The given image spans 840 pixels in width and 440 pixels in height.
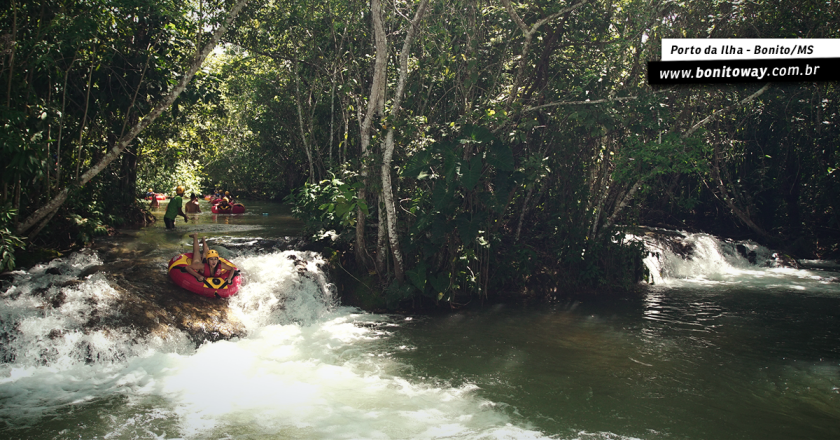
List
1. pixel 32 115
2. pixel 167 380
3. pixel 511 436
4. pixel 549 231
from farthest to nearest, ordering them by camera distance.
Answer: pixel 549 231, pixel 32 115, pixel 167 380, pixel 511 436

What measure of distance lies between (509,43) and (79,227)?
9.07 m

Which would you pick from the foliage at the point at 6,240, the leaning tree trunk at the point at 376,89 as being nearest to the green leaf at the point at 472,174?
the leaning tree trunk at the point at 376,89

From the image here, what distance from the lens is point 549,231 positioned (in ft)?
41.5

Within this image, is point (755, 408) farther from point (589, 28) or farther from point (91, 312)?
point (91, 312)

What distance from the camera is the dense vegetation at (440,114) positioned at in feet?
31.7

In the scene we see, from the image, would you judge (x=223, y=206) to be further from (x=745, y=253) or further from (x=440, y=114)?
(x=745, y=253)

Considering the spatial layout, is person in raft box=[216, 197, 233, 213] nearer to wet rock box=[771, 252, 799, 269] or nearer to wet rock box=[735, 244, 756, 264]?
wet rock box=[735, 244, 756, 264]

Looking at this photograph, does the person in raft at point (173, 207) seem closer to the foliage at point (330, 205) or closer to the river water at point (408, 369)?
the river water at point (408, 369)

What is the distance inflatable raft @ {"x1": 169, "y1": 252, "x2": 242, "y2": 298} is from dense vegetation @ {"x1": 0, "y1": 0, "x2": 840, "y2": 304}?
6.83 ft

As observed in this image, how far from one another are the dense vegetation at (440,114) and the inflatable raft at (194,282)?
208 centimetres

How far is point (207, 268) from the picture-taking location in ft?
31.5

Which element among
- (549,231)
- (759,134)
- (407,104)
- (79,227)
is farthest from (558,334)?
(759,134)


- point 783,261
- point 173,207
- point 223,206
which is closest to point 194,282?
point 173,207

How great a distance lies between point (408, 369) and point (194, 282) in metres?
4.06
